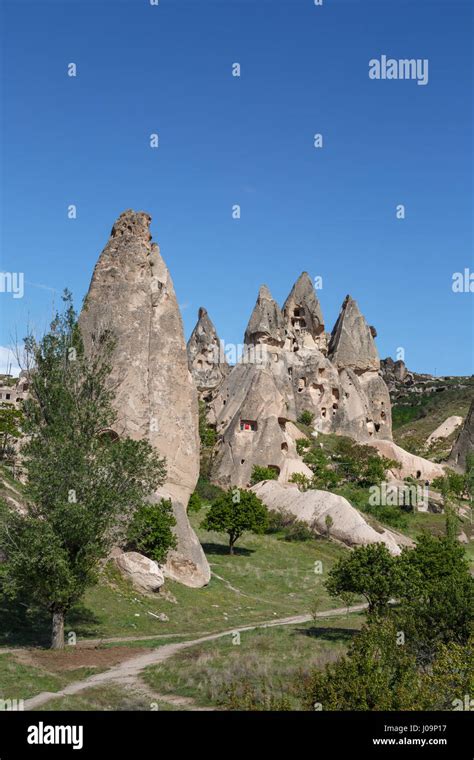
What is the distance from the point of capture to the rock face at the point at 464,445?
2612 inches

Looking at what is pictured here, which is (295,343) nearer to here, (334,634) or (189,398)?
(189,398)

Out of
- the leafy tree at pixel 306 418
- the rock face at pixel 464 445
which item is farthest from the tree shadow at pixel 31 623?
the leafy tree at pixel 306 418

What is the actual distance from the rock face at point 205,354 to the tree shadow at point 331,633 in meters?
63.1

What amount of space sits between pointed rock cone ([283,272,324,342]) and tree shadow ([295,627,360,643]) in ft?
202

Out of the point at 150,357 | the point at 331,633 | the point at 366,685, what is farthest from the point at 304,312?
the point at 366,685

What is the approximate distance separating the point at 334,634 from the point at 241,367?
39.0 m

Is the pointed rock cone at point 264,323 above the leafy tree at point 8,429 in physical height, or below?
above


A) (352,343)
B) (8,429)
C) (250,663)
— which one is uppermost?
(352,343)

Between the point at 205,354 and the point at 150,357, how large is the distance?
60.2 m

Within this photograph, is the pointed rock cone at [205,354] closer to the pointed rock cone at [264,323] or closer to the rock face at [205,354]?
the rock face at [205,354]

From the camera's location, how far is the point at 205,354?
294 ft

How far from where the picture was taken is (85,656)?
1802 centimetres

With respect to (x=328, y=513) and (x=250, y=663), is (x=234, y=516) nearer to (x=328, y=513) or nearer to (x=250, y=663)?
(x=328, y=513)
